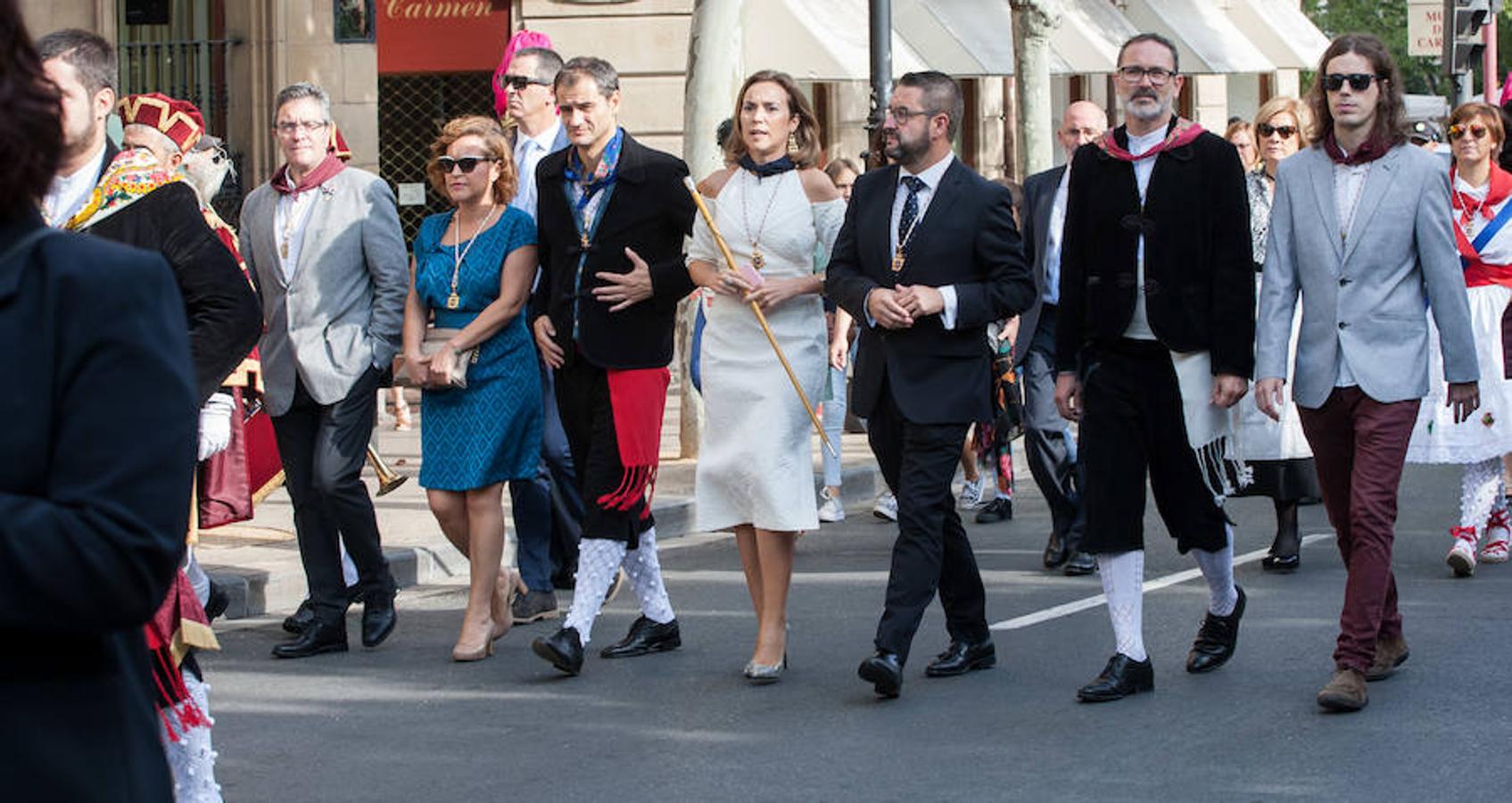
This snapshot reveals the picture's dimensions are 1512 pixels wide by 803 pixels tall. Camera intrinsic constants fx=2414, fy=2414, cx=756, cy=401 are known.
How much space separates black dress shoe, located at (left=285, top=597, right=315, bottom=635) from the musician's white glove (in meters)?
2.54

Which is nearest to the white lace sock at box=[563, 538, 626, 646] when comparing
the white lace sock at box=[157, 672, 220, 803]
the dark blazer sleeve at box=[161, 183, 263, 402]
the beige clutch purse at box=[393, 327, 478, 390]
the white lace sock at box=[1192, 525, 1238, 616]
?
the beige clutch purse at box=[393, 327, 478, 390]

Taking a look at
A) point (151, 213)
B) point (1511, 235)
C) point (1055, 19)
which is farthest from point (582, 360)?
point (1055, 19)

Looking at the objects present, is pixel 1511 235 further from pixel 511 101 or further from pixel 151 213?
pixel 151 213

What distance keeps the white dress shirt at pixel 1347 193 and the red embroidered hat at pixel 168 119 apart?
352 centimetres

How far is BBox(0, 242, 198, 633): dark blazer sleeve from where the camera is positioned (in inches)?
93.7

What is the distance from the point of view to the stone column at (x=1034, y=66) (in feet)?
72.0

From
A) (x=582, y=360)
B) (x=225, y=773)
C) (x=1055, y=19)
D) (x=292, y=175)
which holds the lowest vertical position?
(x=225, y=773)

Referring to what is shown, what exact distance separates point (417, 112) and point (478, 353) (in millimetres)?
12826

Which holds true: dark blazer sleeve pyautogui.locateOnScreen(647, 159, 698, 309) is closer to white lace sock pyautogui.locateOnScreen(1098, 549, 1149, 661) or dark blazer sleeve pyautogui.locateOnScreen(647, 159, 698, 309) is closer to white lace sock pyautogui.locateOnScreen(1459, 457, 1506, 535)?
white lace sock pyautogui.locateOnScreen(1098, 549, 1149, 661)

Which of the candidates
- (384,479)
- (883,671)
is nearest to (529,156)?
(384,479)

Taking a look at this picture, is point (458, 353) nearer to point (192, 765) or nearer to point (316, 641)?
point (316, 641)

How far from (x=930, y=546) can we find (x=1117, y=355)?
0.81 metres

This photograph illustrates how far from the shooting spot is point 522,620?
358 inches

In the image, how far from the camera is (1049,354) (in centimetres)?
1072
